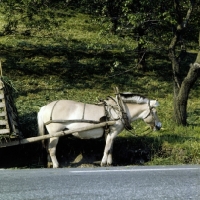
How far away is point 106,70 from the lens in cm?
2664

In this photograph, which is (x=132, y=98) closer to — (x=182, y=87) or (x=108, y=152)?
(x=108, y=152)

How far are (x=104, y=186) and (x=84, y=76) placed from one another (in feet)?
63.5

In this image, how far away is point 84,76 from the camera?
25.5 metres

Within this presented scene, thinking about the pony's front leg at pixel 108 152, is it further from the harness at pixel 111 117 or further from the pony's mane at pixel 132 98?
the pony's mane at pixel 132 98

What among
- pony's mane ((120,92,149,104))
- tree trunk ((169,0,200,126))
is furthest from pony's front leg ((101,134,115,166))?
tree trunk ((169,0,200,126))

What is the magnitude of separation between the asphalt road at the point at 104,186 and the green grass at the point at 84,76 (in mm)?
5096

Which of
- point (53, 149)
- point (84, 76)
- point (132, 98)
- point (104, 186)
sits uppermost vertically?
point (132, 98)

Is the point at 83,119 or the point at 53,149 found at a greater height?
the point at 83,119

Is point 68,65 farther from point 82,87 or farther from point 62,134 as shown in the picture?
point 62,134

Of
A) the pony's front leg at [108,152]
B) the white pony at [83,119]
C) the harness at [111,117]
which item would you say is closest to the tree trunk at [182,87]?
the white pony at [83,119]

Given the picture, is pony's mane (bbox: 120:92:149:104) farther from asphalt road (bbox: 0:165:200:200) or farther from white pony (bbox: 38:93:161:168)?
asphalt road (bbox: 0:165:200:200)

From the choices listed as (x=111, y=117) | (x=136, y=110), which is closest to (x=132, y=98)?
→ (x=136, y=110)

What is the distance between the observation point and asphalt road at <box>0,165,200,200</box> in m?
5.67

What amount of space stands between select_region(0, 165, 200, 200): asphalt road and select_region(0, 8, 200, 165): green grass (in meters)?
5.10
